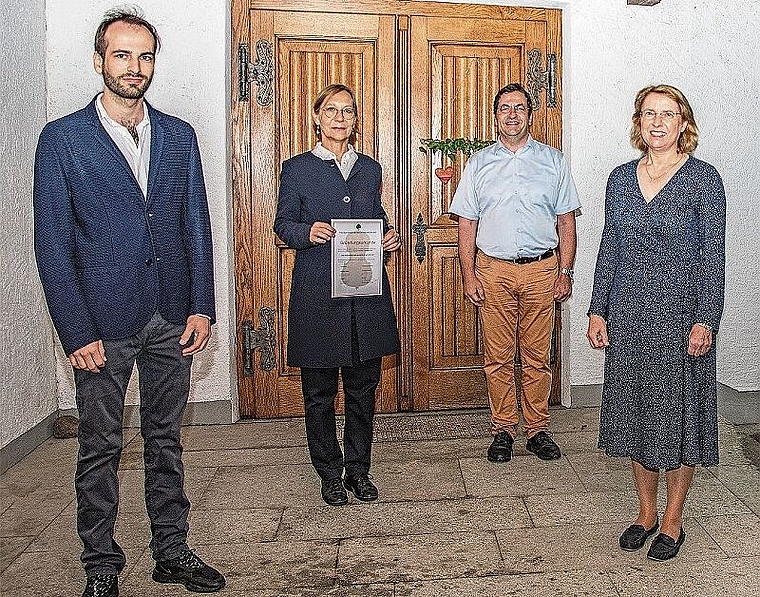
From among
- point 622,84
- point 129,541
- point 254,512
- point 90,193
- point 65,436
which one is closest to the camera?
point 90,193

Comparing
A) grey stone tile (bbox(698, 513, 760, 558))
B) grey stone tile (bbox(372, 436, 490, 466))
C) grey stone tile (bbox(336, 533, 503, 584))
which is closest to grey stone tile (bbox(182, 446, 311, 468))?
grey stone tile (bbox(372, 436, 490, 466))

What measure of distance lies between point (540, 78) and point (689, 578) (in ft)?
10.6

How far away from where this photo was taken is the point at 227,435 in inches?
184

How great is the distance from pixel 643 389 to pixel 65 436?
10.4ft

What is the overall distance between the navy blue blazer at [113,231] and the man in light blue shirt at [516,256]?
1.81 m

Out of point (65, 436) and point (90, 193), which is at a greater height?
point (90, 193)

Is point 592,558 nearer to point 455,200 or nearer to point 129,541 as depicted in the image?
point 129,541

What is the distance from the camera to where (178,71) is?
4.70 m

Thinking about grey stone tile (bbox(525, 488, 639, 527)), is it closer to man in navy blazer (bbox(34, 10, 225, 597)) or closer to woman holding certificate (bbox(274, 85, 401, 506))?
woman holding certificate (bbox(274, 85, 401, 506))

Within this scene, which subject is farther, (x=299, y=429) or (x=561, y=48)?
(x=561, y=48)

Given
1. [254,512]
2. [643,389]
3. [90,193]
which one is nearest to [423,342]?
[254,512]

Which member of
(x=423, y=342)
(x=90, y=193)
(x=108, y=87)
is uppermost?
(x=108, y=87)

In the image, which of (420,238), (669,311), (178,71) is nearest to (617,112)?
(420,238)

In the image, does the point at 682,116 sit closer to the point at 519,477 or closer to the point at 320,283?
the point at 320,283
